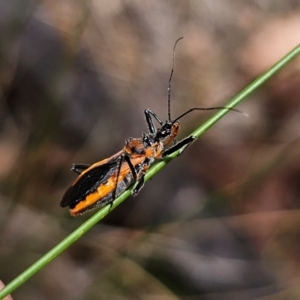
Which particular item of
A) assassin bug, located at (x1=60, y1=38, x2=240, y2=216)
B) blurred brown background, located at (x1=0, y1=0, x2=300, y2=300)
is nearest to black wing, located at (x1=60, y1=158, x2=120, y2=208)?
assassin bug, located at (x1=60, y1=38, x2=240, y2=216)

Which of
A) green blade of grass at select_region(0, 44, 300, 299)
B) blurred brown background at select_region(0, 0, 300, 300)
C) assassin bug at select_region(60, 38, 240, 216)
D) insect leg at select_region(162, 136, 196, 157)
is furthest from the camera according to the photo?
blurred brown background at select_region(0, 0, 300, 300)

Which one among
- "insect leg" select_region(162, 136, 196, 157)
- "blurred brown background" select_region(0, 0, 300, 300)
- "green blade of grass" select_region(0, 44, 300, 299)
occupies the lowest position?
"green blade of grass" select_region(0, 44, 300, 299)

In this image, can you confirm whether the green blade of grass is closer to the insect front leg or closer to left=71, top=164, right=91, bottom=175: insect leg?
the insect front leg

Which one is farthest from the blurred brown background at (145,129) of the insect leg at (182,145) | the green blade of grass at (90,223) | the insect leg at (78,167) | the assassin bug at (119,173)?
the green blade of grass at (90,223)

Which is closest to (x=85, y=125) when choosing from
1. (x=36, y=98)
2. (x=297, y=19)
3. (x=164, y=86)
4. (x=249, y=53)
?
(x=36, y=98)

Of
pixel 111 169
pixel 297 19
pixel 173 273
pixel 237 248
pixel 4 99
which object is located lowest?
pixel 111 169

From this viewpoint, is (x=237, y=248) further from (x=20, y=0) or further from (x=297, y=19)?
(x=20, y=0)

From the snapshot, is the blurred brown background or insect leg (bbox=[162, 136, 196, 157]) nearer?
insect leg (bbox=[162, 136, 196, 157])

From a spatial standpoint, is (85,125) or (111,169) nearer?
(111,169)

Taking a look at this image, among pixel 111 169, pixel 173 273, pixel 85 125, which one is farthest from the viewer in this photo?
pixel 85 125
